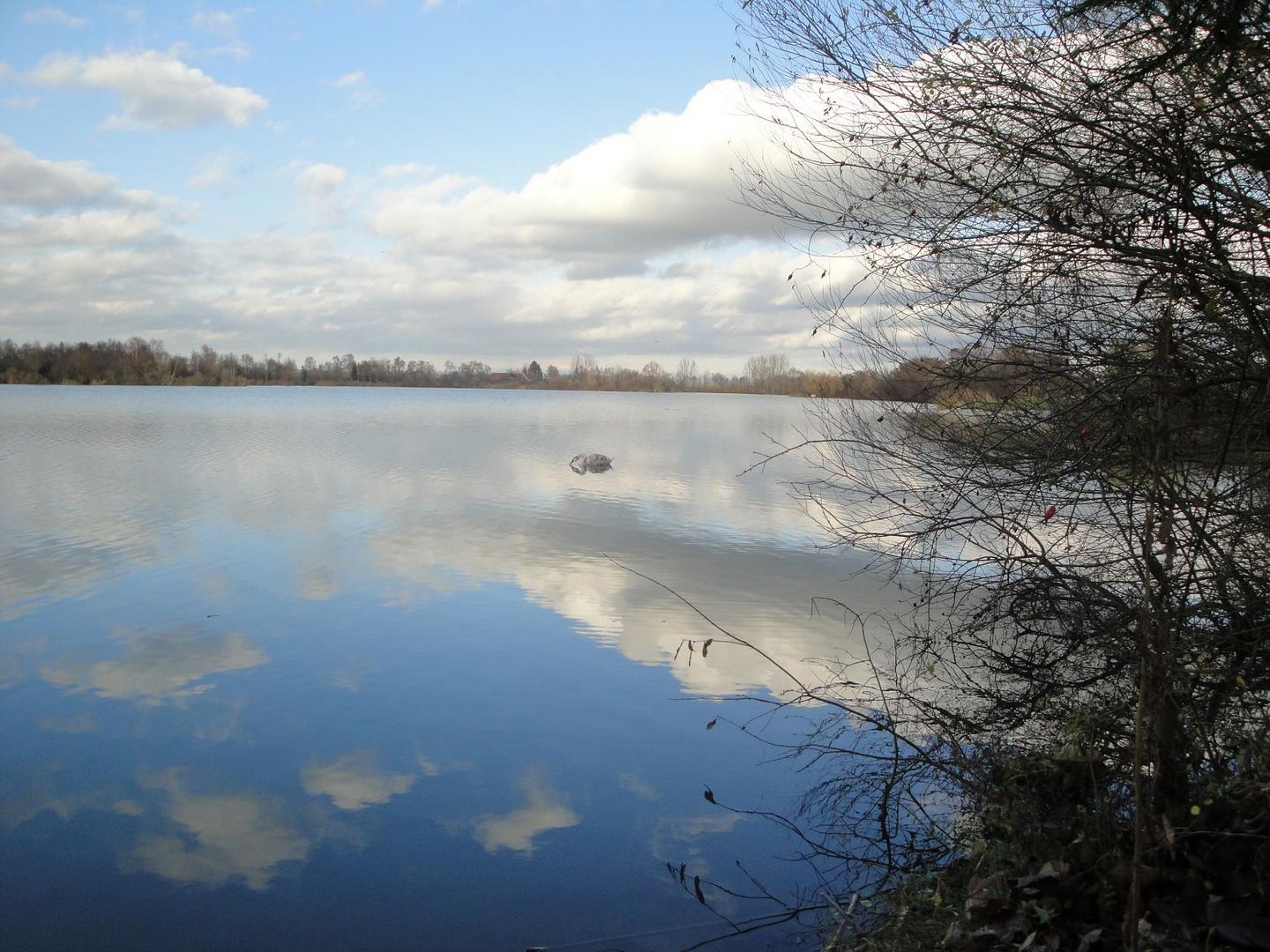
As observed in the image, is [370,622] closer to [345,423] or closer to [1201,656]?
[1201,656]

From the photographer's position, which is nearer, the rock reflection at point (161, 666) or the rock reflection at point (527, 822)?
the rock reflection at point (527, 822)

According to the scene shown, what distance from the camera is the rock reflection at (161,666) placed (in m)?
7.17

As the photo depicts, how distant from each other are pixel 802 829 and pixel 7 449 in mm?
25247

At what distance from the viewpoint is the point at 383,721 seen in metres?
6.70

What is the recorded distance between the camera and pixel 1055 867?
3812 mm

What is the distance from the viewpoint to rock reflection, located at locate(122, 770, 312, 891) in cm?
477

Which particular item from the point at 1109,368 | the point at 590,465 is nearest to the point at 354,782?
the point at 1109,368

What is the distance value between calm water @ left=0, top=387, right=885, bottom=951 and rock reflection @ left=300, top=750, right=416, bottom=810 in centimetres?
3

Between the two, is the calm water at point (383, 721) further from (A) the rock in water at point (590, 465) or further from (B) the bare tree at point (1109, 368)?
(A) the rock in water at point (590, 465)

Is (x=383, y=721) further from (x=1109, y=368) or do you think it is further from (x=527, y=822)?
(x=1109, y=368)

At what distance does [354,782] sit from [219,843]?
35.7 inches

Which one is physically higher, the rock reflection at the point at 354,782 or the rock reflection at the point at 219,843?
the rock reflection at the point at 354,782

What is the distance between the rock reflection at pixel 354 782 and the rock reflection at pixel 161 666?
74.2 inches

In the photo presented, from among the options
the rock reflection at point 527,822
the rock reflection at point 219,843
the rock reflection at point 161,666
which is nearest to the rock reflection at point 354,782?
the rock reflection at point 219,843
